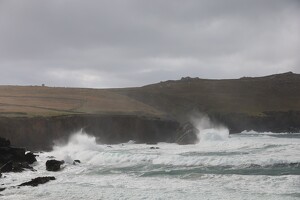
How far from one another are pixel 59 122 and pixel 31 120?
3.36 metres

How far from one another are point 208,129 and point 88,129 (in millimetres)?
23203

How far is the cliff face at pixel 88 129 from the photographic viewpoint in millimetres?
42938

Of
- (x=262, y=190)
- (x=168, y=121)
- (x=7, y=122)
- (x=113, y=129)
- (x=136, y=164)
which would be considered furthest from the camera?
(x=168, y=121)

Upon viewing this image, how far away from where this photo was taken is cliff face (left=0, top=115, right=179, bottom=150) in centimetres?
4294

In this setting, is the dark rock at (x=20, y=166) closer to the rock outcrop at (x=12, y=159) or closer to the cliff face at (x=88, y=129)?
the rock outcrop at (x=12, y=159)

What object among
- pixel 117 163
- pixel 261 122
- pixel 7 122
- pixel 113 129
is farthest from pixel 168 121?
pixel 261 122

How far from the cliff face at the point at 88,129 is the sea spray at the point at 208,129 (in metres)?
3.87

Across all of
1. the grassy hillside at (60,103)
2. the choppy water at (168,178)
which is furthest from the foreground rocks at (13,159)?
the grassy hillside at (60,103)

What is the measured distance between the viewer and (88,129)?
4881 centimetres

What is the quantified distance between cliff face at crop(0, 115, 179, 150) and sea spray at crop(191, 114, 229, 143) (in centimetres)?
387

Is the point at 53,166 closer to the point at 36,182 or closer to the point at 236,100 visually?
the point at 36,182

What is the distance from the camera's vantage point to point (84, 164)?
31625mm

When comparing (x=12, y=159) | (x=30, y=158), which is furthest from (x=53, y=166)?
(x=12, y=159)

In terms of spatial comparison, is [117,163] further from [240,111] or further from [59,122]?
[240,111]
